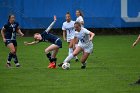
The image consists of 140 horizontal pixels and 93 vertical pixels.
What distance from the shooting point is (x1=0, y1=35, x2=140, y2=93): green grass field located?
52.1 ft

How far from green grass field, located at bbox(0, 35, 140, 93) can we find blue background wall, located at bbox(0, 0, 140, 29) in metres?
10.6

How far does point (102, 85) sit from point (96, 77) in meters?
1.84

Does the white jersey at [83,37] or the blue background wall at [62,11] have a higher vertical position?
the white jersey at [83,37]

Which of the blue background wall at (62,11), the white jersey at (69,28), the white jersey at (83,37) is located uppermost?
the white jersey at (83,37)

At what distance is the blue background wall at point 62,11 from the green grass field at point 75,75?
34.7ft

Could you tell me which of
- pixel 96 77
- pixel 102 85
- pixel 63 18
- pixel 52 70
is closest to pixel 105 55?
pixel 52 70

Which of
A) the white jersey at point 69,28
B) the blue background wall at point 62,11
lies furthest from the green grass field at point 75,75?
the blue background wall at point 62,11

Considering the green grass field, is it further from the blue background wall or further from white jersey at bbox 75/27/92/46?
the blue background wall

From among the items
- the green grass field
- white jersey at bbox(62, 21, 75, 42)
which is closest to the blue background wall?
the green grass field

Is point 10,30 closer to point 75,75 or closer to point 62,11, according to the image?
point 75,75

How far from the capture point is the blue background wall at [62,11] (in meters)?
38.9

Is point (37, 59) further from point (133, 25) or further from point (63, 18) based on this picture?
point (133, 25)

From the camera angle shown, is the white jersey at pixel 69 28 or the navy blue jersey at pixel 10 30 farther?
the white jersey at pixel 69 28

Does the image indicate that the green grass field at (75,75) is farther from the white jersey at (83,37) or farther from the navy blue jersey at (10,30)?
the navy blue jersey at (10,30)
